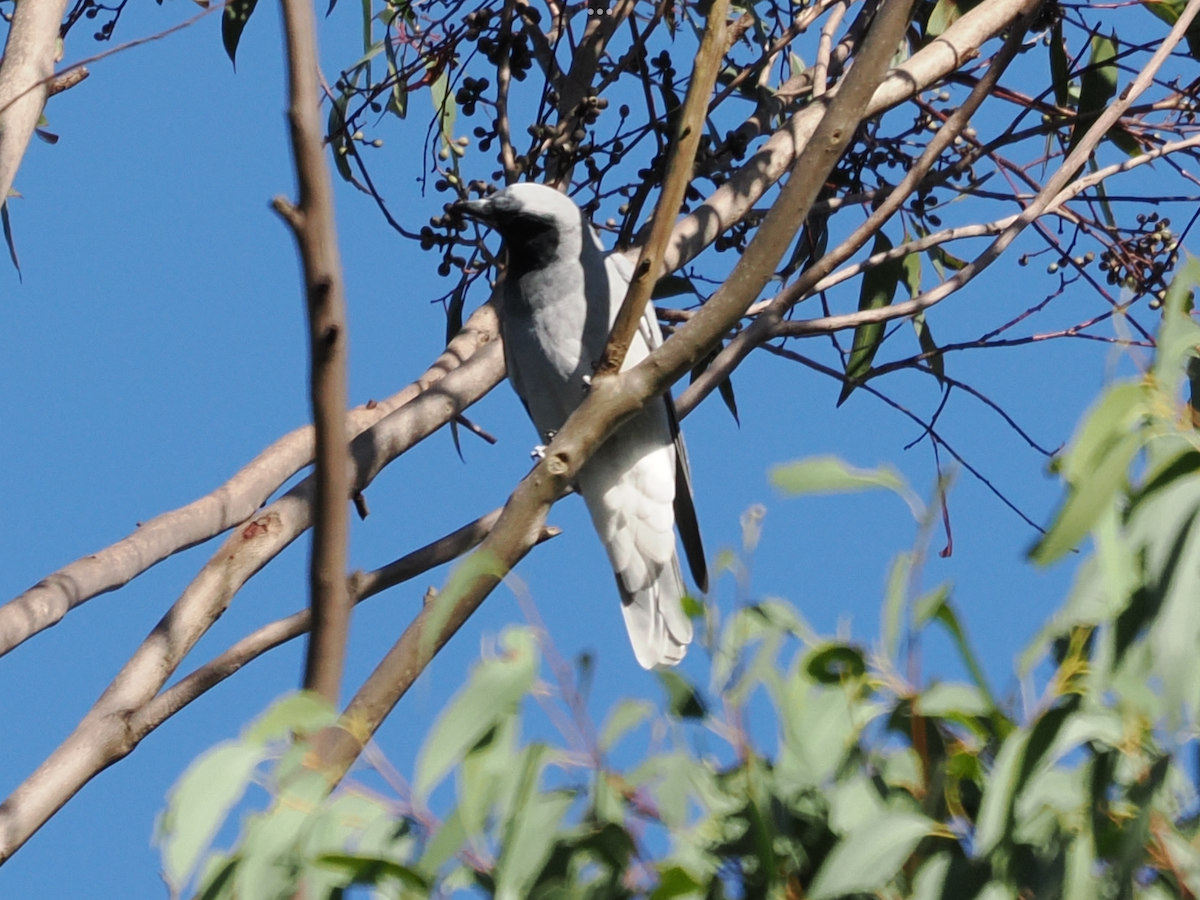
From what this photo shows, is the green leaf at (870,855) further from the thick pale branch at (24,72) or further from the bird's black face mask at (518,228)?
the bird's black face mask at (518,228)

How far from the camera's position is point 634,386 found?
1.72m

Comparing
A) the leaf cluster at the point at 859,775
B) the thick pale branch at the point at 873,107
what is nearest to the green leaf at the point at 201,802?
the leaf cluster at the point at 859,775

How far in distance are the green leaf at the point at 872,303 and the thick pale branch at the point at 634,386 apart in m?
1.08

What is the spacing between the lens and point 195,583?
2.08m

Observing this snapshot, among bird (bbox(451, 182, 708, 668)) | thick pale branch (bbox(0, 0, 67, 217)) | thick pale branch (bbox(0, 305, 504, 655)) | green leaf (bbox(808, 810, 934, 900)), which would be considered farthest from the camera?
bird (bbox(451, 182, 708, 668))

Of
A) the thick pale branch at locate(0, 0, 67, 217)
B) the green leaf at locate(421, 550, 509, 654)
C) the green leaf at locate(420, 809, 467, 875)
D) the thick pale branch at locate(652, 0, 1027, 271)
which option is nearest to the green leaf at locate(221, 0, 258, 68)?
the thick pale branch at locate(0, 0, 67, 217)

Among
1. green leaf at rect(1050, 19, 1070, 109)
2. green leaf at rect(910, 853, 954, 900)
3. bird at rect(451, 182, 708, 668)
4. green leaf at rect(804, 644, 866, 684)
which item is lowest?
green leaf at rect(910, 853, 954, 900)

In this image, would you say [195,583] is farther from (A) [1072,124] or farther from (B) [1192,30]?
(B) [1192,30]

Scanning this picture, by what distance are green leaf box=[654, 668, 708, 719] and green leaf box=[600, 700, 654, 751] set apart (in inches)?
0.8

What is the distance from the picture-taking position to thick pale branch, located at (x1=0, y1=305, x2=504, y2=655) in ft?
6.26

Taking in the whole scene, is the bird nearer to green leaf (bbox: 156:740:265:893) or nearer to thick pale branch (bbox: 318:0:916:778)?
thick pale branch (bbox: 318:0:916:778)

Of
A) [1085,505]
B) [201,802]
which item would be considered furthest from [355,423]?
[1085,505]

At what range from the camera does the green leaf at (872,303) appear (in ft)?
9.95

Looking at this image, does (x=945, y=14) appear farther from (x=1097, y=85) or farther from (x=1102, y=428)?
(x=1102, y=428)
